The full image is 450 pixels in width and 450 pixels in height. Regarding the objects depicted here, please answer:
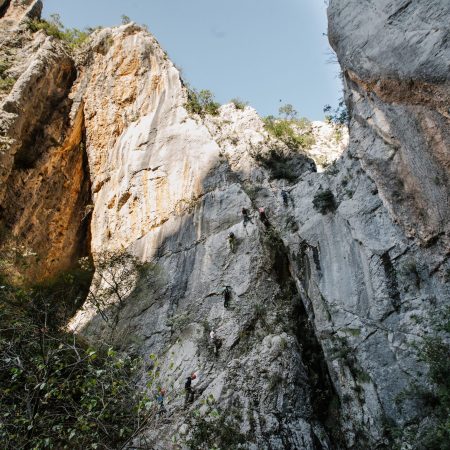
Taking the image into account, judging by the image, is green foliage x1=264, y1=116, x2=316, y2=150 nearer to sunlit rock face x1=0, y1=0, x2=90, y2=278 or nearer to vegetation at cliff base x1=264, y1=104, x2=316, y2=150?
vegetation at cliff base x1=264, y1=104, x2=316, y2=150

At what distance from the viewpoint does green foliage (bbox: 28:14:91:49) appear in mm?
28188

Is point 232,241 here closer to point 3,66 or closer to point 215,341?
point 215,341

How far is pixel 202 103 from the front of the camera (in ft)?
87.6

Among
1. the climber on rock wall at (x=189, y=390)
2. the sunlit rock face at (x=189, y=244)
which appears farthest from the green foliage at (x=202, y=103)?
the climber on rock wall at (x=189, y=390)

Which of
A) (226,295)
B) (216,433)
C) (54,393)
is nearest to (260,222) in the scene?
(226,295)

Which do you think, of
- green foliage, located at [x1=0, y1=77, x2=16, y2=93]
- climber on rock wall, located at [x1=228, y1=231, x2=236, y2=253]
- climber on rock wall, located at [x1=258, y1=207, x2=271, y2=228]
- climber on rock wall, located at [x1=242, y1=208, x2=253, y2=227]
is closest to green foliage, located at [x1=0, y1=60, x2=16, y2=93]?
green foliage, located at [x1=0, y1=77, x2=16, y2=93]

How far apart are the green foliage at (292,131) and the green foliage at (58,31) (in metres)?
13.6

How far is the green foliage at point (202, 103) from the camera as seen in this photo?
25.5m

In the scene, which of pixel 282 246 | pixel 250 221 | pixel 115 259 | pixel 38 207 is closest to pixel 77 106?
pixel 38 207

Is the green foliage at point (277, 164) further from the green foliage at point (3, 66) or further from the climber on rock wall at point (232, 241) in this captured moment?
the green foliage at point (3, 66)

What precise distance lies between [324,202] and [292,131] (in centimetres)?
1164

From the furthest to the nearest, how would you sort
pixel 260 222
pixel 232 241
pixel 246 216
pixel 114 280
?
pixel 114 280 < pixel 246 216 < pixel 260 222 < pixel 232 241

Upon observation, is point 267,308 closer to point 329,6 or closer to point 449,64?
point 449,64

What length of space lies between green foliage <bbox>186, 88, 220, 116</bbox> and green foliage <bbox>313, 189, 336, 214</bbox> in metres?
11.7
